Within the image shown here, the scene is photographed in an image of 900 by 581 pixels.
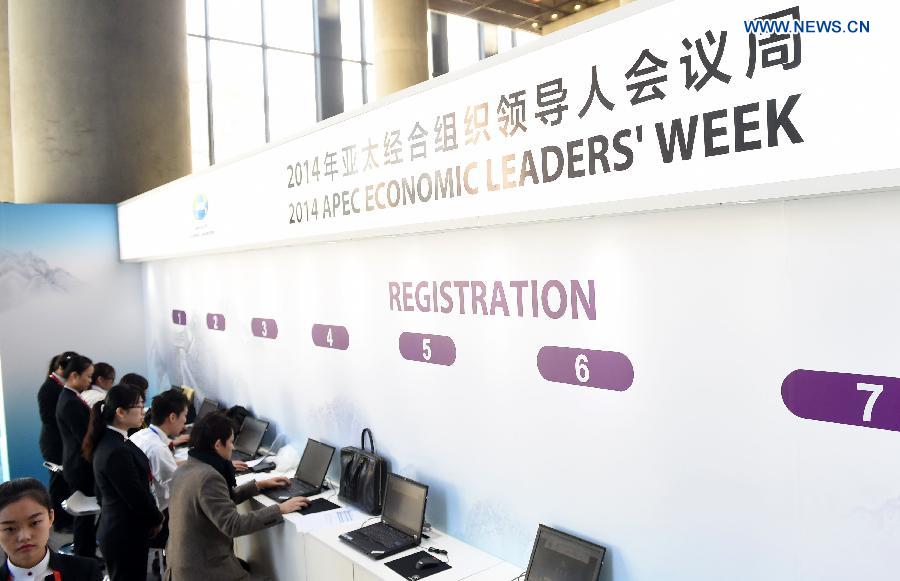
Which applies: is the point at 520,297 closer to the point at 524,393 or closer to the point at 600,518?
the point at 524,393

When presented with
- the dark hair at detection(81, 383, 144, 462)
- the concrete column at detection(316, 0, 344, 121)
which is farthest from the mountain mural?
the concrete column at detection(316, 0, 344, 121)

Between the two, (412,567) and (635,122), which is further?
(412,567)

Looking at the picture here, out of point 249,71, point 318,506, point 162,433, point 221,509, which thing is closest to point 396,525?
point 318,506

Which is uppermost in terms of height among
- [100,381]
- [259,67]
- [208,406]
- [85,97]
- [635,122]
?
[259,67]

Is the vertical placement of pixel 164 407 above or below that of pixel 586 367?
below

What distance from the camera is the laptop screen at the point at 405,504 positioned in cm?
307

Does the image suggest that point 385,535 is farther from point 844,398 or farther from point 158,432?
point 844,398

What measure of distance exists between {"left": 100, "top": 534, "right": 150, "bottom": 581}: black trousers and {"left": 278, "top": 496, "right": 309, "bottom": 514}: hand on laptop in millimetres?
706

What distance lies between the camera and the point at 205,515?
3033 mm

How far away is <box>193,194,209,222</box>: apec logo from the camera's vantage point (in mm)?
4666

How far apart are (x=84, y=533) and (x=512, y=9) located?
12175 mm

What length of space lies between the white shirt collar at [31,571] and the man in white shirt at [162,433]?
1847mm

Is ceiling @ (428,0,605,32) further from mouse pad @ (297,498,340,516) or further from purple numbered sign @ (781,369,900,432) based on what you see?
purple numbered sign @ (781,369,900,432)

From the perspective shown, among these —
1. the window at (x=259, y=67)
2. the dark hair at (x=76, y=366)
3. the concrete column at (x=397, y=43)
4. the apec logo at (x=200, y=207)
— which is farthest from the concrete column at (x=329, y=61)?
the dark hair at (x=76, y=366)
